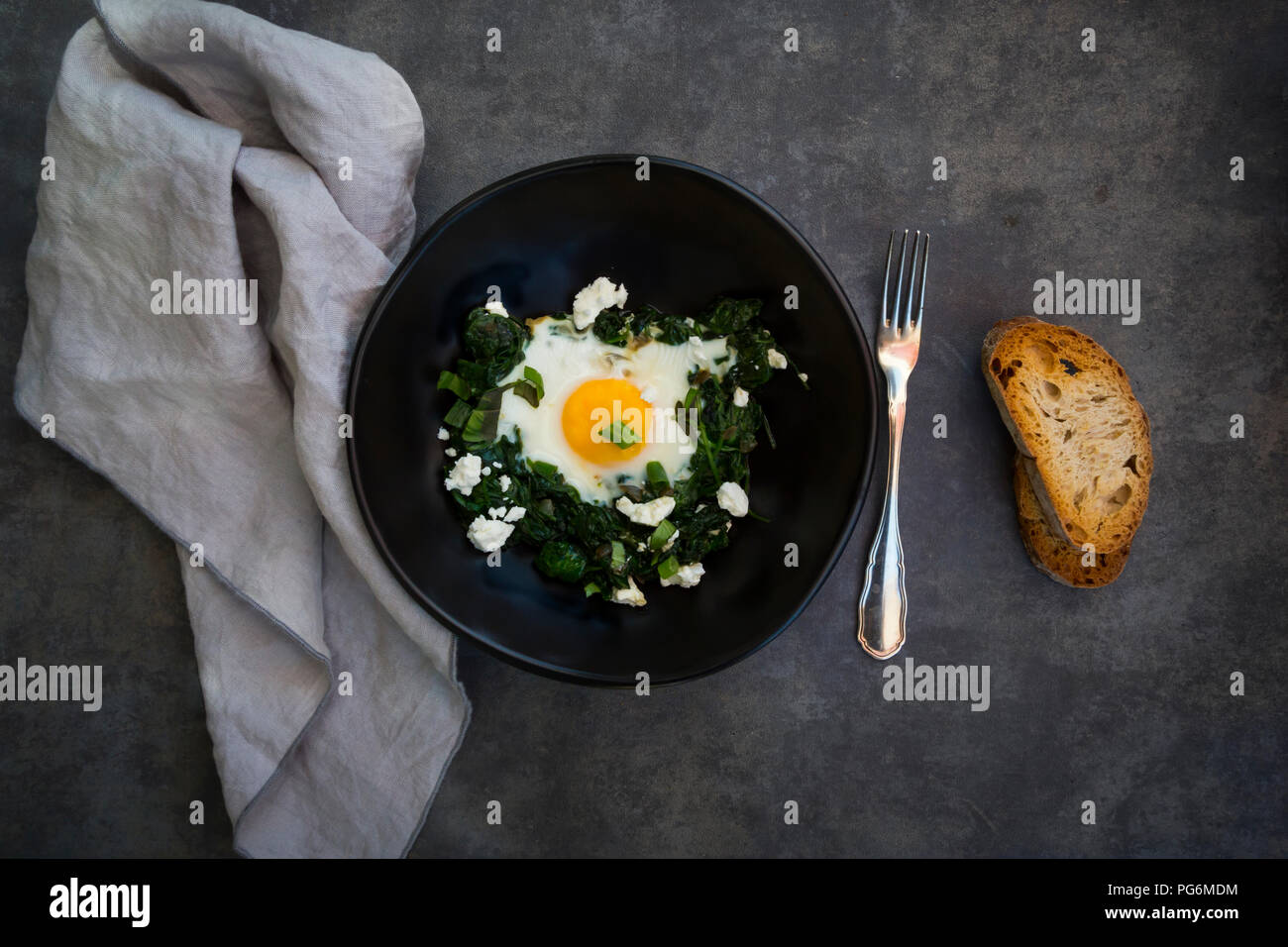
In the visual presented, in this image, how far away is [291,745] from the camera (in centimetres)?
241

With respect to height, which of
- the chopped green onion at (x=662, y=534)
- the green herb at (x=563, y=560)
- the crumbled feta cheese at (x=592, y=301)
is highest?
the crumbled feta cheese at (x=592, y=301)

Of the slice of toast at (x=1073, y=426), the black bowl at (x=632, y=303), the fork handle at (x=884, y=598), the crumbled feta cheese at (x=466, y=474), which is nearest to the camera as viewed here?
the black bowl at (x=632, y=303)

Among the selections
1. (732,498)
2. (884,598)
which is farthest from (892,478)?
→ (732,498)

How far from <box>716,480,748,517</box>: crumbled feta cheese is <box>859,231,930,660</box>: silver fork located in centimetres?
47

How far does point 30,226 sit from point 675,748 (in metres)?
2.46

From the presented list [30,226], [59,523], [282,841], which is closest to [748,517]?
[282,841]

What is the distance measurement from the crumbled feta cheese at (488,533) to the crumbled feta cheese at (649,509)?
329 millimetres

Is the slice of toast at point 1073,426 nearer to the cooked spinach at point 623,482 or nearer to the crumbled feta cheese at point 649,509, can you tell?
the cooked spinach at point 623,482

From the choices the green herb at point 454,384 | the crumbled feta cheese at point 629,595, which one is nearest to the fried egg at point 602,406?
the green herb at point 454,384

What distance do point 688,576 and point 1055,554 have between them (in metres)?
1.10

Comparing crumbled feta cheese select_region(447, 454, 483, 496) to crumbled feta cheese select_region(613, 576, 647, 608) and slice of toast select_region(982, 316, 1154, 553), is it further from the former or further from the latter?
slice of toast select_region(982, 316, 1154, 553)

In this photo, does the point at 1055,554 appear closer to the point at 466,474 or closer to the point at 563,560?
the point at 563,560

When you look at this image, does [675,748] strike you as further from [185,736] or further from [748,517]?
[185,736]

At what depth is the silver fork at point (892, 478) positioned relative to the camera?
246 centimetres
